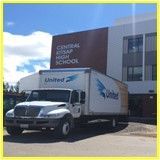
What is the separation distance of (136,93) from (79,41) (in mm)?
10235

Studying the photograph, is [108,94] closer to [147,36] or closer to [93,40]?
[147,36]

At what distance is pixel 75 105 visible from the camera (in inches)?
741

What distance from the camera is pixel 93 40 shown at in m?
49.2

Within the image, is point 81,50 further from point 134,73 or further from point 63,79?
point 63,79

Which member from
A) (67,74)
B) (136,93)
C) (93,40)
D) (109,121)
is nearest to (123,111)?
(109,121)

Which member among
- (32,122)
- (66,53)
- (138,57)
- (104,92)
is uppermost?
(66,53)

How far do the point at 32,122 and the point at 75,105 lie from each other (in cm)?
277

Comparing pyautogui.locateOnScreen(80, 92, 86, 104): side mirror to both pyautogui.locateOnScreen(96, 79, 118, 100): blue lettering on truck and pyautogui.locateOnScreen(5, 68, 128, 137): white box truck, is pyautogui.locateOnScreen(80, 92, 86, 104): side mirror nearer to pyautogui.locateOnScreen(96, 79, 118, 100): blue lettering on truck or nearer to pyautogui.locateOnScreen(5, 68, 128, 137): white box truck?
pyautogui.locateOnScreen(5, 68, 128, 137): white box truck

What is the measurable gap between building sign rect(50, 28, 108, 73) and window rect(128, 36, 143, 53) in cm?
316

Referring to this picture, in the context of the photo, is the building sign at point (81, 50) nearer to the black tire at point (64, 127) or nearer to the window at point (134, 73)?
the window at point (134, 73)

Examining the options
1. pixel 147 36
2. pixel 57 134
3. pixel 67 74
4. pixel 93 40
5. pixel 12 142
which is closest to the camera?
pixel 12 142

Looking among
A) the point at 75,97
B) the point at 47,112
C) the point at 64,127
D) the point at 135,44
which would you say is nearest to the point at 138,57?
the point at 135,44

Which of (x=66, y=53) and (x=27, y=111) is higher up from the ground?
(x=66, y=53)

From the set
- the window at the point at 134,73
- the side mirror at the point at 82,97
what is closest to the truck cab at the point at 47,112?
the side mirror at the point at 82,97
